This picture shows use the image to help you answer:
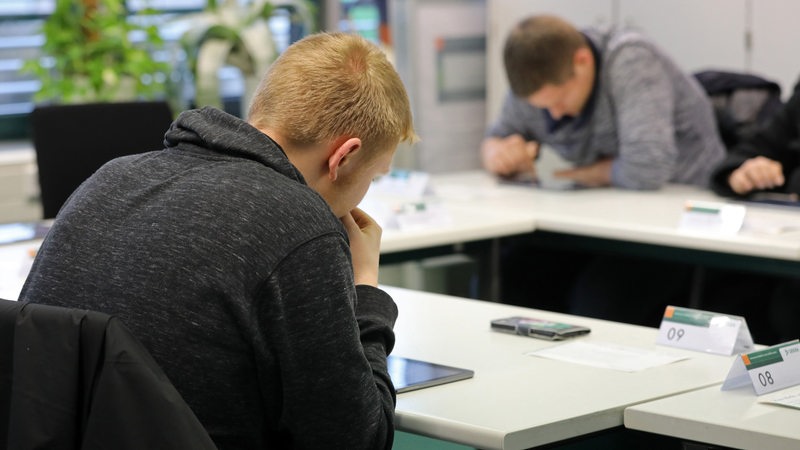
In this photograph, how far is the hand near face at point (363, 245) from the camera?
178 centimetres

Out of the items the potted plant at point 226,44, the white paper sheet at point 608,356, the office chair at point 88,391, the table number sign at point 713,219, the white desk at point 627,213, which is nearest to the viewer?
the office chair at point 88,391

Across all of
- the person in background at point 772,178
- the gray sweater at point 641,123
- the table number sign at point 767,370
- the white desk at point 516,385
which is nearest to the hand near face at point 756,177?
the person in background at point 772,178

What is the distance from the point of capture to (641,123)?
12.0 ft

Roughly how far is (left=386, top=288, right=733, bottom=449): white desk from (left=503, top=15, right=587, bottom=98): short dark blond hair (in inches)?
60.7

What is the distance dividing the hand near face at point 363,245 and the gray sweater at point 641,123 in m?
1.91

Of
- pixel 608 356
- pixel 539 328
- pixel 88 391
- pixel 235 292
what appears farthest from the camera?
pixel 539 328

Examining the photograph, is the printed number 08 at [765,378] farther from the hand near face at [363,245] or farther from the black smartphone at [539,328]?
the hand near face at [363,245]

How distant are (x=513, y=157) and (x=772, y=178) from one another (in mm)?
882

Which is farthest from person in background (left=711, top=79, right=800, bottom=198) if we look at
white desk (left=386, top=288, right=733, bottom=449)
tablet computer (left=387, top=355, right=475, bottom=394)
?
tablet computer (left=387, top=355, right=475, bottom=394)

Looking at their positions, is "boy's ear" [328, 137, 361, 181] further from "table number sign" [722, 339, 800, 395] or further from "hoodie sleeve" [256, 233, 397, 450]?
"table number sign" [722, 339, 800, 395]

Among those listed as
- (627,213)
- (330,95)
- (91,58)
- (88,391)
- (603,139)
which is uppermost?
(330,95)

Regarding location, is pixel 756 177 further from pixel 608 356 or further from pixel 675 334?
pixel 608 356

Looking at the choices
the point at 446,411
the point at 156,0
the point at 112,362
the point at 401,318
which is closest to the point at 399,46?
the point at 156,0

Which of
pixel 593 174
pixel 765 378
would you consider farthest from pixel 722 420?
pixel 593 174
